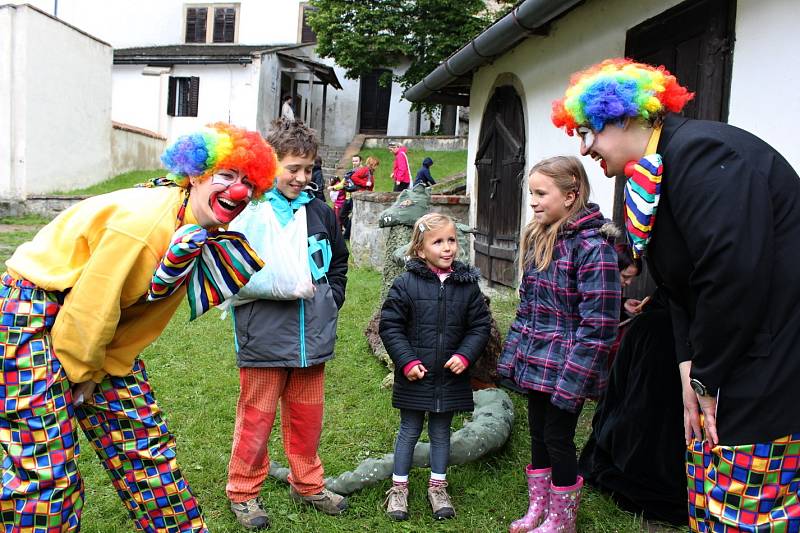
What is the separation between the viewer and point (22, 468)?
2135mm

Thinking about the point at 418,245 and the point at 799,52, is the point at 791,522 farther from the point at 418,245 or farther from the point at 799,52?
the point at 799,52

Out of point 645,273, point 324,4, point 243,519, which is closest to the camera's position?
point 243,519

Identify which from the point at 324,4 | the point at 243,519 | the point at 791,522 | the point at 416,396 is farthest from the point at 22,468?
the point at 324,4

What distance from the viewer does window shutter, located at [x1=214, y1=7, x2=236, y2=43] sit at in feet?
101

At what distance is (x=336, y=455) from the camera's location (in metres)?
3.90

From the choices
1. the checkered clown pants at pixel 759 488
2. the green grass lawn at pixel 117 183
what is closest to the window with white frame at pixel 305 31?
the green grass lawn at pixel 117 183

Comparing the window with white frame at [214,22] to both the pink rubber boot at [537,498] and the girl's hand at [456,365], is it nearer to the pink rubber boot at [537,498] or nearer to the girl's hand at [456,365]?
the girl's hand at [456,365]

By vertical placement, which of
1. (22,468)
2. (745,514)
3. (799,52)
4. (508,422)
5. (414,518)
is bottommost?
(414,518)

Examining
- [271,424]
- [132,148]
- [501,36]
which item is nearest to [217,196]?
[271,424]

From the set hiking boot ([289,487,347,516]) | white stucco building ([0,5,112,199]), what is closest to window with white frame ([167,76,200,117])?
white stucco building ([0,5,112,199])

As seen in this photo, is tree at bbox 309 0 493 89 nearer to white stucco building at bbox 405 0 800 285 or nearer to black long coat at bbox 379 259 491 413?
white stucco building at bbox 405 0 800 285

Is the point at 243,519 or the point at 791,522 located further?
the point at 243,519

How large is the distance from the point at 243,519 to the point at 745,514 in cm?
209

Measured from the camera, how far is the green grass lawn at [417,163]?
19328mm
